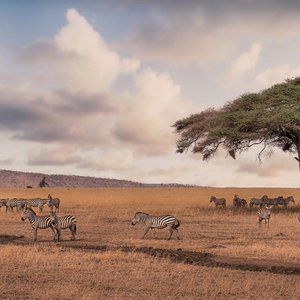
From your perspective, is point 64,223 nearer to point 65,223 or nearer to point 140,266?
point 65,223

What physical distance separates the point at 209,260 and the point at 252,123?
2587 cm

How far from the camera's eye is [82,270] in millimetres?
16609

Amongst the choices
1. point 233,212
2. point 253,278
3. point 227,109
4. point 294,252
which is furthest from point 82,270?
point 227,109

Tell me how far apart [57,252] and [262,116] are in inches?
1031

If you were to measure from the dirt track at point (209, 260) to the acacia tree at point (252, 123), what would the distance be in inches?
908

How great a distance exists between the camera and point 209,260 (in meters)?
18.9

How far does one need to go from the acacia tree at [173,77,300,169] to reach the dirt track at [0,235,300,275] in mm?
23064

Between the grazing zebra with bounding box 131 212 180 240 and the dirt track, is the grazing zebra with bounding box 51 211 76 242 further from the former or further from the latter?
the grazing zebra with bounding box 131 212 180 240

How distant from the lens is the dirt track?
17328mm

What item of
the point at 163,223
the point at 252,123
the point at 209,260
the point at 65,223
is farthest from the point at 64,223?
the point at 252,123

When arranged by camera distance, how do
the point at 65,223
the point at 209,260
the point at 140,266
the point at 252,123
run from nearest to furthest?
1. the point at 140,266
2. the point at 209,260
3. the point at 65,223
4. the point at 252,123

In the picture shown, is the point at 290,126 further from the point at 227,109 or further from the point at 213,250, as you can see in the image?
the point at 213,250

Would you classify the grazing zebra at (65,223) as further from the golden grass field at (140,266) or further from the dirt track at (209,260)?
the dirt track at (209,260)

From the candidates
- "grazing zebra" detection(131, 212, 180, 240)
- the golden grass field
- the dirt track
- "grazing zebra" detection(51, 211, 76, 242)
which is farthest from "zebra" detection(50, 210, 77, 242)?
"grazing zebra" detection(131, 212, 180, 240)
